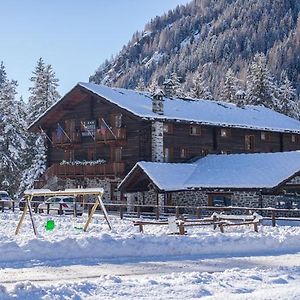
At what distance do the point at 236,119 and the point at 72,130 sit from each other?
13.7 meters

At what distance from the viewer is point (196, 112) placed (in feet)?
163

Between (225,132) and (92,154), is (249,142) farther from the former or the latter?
(92,154)

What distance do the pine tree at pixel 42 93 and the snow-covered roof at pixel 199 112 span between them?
12472 millimetres

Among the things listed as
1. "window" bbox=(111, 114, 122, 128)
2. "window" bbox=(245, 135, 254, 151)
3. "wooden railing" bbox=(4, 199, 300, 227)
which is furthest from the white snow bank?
"window" bbox=(245, 135, 254, 151)

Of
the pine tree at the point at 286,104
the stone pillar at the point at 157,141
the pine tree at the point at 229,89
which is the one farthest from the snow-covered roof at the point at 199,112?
the pine tree at the point at 286,104

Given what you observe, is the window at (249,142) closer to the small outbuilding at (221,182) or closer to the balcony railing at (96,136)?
the small outbuilding at (221,182)

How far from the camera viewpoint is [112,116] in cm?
4794

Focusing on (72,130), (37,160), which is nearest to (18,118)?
(37,160)

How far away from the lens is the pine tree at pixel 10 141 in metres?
58.0

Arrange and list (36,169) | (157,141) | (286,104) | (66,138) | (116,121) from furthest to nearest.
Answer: (286,104) → (36,169) → (66,138) → (116,121) → (157,141)

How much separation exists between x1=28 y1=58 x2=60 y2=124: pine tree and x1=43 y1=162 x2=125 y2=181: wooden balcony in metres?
12.1

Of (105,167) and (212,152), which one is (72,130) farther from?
(212,152)

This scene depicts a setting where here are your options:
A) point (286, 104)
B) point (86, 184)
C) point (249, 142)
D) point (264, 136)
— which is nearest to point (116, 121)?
point (86, 184)

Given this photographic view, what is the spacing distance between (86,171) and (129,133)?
195 inches
